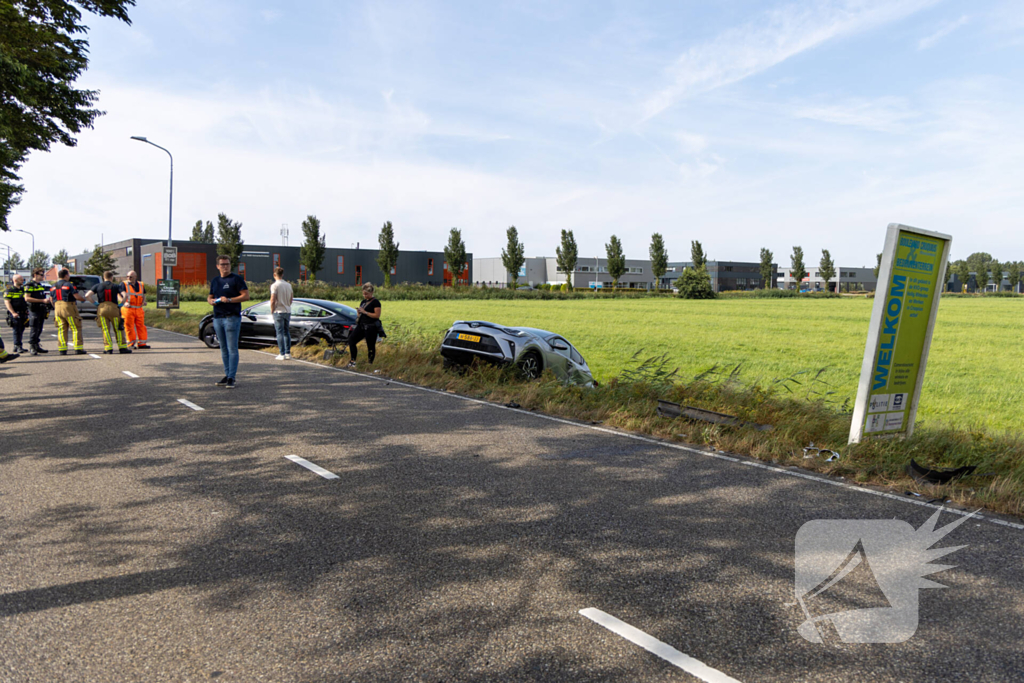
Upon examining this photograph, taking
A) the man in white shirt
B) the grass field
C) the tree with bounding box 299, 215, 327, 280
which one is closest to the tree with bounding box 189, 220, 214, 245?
the tree with bounding box 299, 215, 327, 280

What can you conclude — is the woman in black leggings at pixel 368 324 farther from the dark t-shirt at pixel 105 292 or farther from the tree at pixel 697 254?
the tree at pixel 697 254

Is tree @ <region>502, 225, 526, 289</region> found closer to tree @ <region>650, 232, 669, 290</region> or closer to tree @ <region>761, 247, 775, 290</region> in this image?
tree @ <region>650, 232, 669, 290</region>

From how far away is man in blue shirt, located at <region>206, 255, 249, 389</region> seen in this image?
11.0m

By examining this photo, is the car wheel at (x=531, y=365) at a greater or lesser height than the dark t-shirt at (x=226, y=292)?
lesser

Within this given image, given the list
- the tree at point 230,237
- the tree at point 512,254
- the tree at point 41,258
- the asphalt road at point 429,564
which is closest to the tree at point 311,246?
the tree at point 230,237

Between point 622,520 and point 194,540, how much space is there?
8.58 feet

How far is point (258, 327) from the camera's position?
16.8 m

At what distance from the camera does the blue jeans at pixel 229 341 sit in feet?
36.1

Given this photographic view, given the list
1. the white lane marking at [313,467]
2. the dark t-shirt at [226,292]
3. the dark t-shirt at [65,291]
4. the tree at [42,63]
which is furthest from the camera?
the dark t-shirt at [65,291]

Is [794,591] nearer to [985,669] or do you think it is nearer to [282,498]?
[985,669]

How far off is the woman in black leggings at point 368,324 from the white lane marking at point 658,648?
10725 millimetres

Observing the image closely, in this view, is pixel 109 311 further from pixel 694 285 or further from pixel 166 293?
pixel 694 285

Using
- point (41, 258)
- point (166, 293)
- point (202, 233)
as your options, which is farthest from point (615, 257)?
point (41, 258)

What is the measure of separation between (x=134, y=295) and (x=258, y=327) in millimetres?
2804
